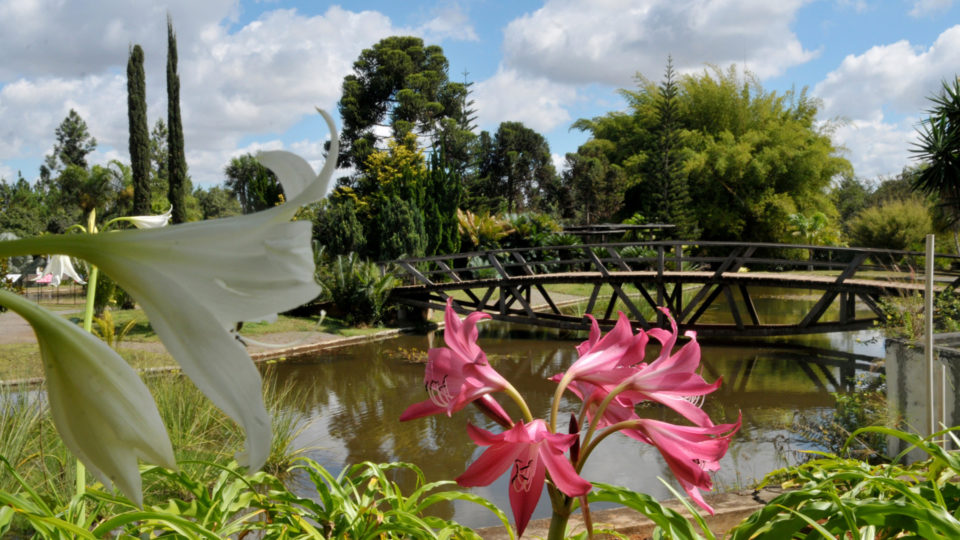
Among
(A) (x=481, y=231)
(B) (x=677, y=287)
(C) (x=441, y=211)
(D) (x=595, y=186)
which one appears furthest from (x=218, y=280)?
(D) (x=595, y=186)

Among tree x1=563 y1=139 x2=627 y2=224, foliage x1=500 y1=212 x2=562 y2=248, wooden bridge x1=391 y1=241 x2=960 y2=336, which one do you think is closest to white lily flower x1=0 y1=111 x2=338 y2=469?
wooden bridge x1=391 y1=241 x2=960 y2=336

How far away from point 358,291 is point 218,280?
1145 cm

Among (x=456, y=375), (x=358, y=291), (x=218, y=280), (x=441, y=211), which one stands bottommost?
(x=358, y=291)

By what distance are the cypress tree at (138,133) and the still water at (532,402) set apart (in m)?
7.27

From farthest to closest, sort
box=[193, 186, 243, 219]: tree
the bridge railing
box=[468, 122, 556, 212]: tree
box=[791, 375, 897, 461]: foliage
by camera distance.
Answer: box=[193, 186, 243, 219]: tree → box=[468, 122, 556, 212]: tree → the bridge railing → box=[791, 375, 897, 461]: foliage

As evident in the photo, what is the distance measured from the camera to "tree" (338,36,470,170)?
24.3 metres

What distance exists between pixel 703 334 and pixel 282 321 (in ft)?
22.3

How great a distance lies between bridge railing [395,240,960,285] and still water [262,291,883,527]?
1.22 meters

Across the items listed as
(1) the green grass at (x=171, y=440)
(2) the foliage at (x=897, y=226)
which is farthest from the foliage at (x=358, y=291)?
(2) the foliage at (x=897, y=226)

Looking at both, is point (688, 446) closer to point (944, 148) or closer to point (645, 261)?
point (645, 261)

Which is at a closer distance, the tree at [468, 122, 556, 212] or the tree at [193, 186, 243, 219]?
the tree at [468, 122, 556, 212]

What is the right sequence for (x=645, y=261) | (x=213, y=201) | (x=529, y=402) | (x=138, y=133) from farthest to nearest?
(x=213, y=201), (x=138, y=133), (x=645, y=261), (x=529, y=402)

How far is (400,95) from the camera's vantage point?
2377cm

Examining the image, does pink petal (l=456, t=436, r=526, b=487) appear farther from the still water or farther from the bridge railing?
the bridge railing
